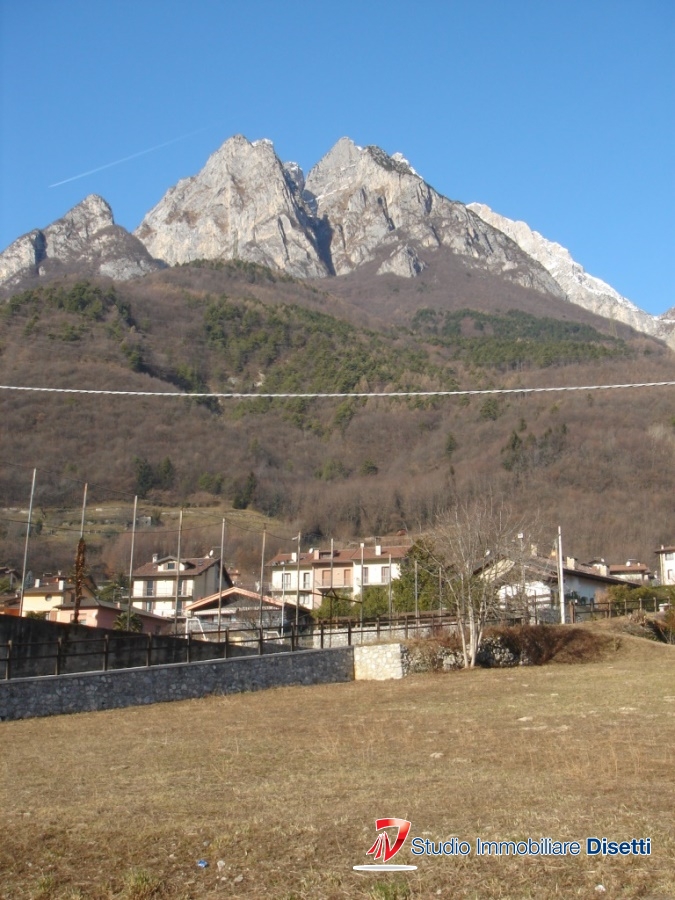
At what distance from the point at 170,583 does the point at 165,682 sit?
1783 inches

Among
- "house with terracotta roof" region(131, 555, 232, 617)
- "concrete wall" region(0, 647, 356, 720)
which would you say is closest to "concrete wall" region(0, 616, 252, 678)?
"concrete wall" region(0, 647, 356, 720)

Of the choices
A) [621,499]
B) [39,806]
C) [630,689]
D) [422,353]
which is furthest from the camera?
[422,353]

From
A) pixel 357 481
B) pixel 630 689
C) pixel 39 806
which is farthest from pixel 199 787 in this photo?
pixel 357 481

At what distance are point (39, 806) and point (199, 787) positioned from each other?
1.94 m

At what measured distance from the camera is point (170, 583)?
68.9m

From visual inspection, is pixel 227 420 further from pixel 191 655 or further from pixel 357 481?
pixel 191 655

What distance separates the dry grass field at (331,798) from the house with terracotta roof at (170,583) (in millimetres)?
47864

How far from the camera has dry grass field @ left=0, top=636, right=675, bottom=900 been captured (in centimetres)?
694

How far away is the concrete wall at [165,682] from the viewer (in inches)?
841

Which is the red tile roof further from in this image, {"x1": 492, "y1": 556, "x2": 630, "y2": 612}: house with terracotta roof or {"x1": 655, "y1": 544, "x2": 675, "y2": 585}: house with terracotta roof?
{"x1": 655, "y1": 544, "x2": 675, "y2": 585}: house with terracotta roof

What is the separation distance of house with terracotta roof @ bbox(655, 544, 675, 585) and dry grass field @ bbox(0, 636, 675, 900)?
63.4 metres

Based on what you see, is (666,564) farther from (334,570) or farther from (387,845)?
(387,845)

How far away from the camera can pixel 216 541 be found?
8594cm

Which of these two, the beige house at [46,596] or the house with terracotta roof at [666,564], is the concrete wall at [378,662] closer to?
the beige house at [46,596]
